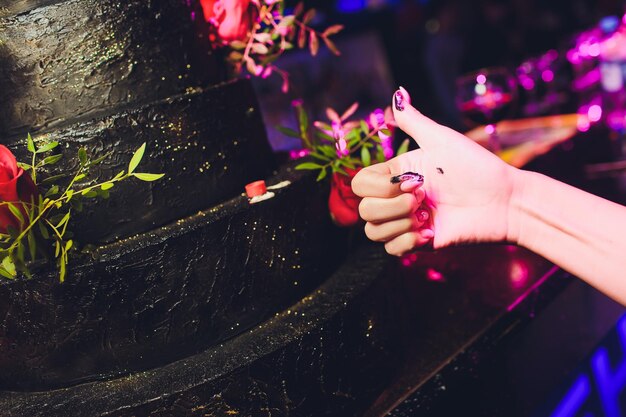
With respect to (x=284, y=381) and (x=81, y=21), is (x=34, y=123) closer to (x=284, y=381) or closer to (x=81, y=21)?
(x=81, y=21)

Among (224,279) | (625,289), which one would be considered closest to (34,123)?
(224,279)

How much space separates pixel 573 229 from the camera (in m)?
1.12

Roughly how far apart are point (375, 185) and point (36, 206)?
70 cm

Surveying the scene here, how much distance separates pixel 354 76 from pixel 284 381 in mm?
4601

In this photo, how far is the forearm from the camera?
3.54 feet

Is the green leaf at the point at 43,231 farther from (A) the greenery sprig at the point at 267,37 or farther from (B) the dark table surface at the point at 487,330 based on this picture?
(B) the dark table surface at the point at 487,330

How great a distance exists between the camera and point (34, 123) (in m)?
1.37

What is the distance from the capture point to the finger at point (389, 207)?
3.45 feet

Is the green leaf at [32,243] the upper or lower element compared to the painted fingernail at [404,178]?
lower

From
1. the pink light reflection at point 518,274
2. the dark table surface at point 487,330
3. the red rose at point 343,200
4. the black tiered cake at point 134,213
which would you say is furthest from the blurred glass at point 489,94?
the black tiered cake at point 134,213

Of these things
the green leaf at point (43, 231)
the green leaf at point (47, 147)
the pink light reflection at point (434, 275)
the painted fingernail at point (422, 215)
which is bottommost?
the pink light reflection at point (434, 275)

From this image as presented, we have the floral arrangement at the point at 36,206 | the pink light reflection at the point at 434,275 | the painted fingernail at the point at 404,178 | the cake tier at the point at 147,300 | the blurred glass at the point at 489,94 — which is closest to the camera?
the painted fingernail at the point at 404,178

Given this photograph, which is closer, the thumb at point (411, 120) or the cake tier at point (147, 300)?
the thumb at point (411, 120)

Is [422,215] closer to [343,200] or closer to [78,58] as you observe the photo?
[343,200]
